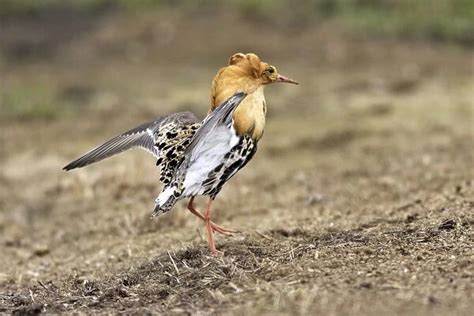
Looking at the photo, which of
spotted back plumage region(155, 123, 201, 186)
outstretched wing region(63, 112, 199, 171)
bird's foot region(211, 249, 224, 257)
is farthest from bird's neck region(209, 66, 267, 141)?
bird's foot region(211, 249, 224, 257)

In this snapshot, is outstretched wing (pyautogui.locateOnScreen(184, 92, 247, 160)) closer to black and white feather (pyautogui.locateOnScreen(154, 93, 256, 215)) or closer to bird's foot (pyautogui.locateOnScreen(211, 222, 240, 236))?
black and white feather (pyautogui.locateOnScreen(154, 93, 256, 215))

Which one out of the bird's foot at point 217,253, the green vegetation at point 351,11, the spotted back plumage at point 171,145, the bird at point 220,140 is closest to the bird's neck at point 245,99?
the bird at point 220,140

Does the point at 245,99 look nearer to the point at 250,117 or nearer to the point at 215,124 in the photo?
the point at 250,117

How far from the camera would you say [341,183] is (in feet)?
32.4

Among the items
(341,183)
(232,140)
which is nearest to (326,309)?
(232,140)

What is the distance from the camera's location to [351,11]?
2130 centimetres

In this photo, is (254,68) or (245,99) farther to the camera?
(254,68)

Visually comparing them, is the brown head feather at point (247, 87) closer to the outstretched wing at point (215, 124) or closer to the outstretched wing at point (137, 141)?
the outstretched wing at point (215, 124)

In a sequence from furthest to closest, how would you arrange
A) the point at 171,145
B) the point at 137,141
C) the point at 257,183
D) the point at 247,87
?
the point at 257,183
the point at 137,141
the point at 171,145
the point at 247,87

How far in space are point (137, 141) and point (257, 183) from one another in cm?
389

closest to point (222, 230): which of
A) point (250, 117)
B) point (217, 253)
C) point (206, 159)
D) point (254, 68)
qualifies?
point (217, 253)

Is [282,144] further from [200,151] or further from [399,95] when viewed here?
[200,151]

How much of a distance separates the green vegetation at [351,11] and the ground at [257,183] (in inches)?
24.5

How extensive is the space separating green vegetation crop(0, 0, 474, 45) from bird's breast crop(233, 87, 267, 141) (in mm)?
14201
